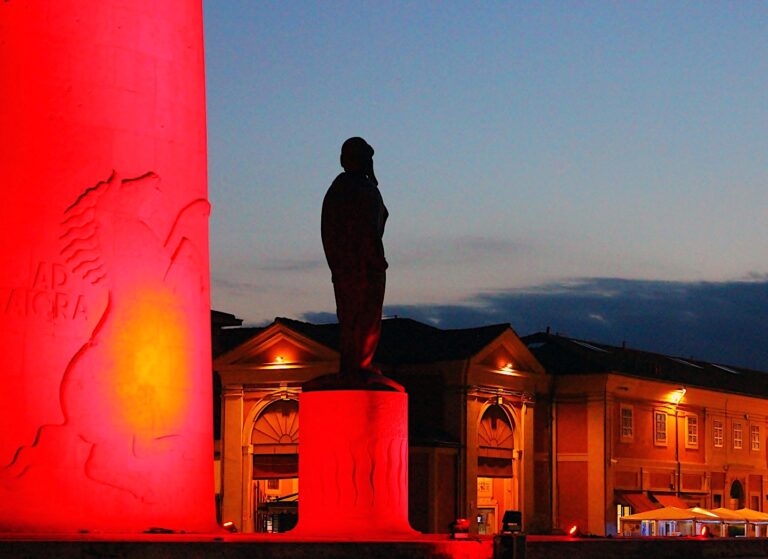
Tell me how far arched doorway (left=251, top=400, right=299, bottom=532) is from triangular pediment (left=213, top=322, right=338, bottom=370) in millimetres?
1595

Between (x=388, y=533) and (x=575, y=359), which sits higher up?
(x=575, y=359)

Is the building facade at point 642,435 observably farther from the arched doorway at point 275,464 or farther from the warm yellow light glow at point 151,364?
the warm yellow light glow at point 151,364

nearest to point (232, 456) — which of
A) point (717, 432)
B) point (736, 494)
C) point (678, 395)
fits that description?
point (678, 395)

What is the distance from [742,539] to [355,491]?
32.6ft

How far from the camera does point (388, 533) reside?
20031 millimetres

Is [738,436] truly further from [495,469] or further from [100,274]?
[100,274]

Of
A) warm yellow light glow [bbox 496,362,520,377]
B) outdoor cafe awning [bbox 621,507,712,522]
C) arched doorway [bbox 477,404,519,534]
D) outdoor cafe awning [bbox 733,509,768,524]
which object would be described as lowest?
outdoor cafe awning [bbox 733,509,768,524]

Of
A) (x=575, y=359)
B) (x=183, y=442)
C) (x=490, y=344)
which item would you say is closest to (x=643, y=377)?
(x=575, y=359)

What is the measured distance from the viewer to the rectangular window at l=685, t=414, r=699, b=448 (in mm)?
66375

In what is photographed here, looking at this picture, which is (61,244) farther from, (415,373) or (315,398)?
(415,373)

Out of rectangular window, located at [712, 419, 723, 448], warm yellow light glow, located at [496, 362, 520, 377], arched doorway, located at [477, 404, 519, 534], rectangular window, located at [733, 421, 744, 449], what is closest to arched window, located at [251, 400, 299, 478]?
arched doorway, located at [477, 404, 519, 534]

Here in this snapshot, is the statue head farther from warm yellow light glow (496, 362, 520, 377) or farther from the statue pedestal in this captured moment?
warm yellow light glow (496, 362, 520, 377)

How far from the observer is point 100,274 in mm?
21203

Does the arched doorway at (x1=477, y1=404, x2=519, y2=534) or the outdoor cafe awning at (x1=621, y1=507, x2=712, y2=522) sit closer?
the outdoor cafe awning at (x1=621, y1=507, x2=712, y2=522)
